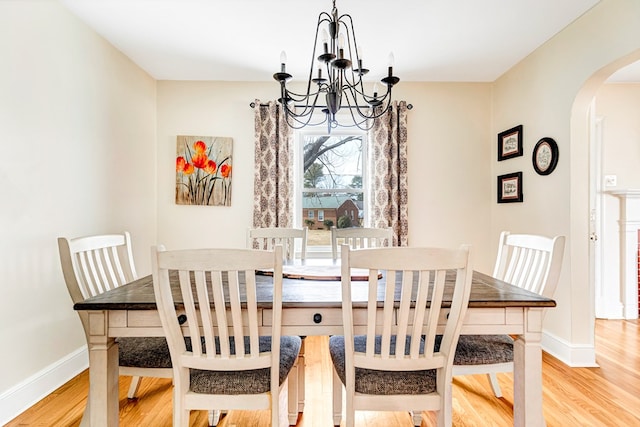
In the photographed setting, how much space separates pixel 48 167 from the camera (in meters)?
2.18

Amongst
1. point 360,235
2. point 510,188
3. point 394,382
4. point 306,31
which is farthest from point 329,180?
point 394,382

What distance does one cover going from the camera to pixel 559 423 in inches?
72.1

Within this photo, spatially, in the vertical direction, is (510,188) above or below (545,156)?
below

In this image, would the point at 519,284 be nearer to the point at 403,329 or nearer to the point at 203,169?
the point at 403,329

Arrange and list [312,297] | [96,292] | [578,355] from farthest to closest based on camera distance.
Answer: [578,355], [96,292], [312,297]

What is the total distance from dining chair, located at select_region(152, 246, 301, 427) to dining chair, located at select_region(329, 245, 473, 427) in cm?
27

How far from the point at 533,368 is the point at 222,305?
4.03 feet

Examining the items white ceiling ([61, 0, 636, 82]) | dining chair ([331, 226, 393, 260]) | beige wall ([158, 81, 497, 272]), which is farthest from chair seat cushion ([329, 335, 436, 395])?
beige wall ([158, 81, 497, 272])

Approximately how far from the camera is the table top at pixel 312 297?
130 cm

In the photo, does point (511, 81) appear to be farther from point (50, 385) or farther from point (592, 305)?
point (50, 385)

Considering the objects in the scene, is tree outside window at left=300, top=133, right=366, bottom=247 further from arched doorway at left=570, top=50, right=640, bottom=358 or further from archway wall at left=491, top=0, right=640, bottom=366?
arched doorway at left=570, top=50, right=640, bottom=358

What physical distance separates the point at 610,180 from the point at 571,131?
1504mm

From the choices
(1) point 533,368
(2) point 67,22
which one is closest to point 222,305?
(1) point 533,368

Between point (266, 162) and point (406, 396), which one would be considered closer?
point (406, 396)
